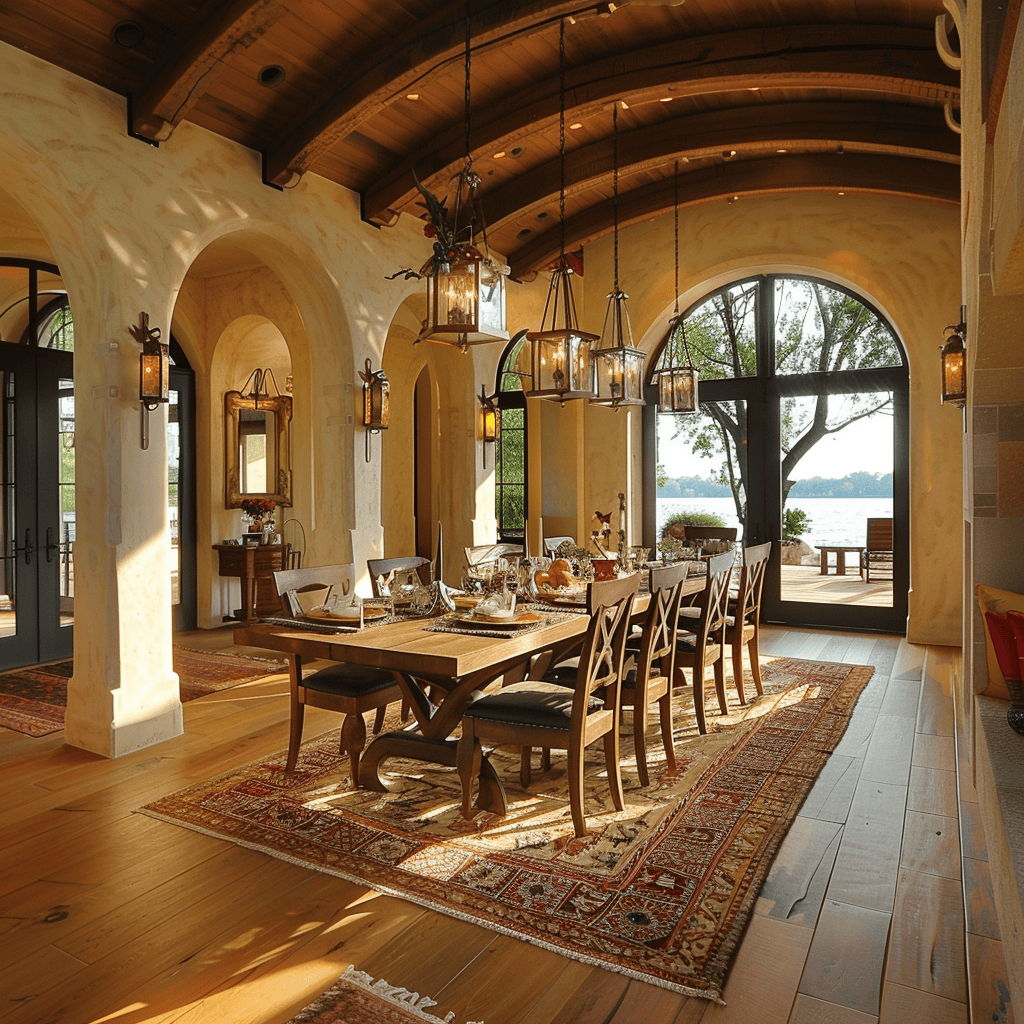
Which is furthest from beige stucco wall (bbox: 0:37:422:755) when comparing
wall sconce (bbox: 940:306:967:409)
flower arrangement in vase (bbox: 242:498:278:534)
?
wall sconce (bbox: 940:306:967:409)

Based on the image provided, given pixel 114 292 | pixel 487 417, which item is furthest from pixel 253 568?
pixel 114 292

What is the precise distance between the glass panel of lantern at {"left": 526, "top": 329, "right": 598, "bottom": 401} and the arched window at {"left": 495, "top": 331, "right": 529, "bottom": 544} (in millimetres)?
4645

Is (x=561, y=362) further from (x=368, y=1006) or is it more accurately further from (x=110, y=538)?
(x=368, y=1006)

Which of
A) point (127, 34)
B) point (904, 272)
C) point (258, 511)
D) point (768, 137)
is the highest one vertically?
point (768, 137)

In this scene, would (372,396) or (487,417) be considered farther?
(487,417)

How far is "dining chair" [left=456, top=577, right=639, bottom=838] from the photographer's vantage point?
3.00 meters

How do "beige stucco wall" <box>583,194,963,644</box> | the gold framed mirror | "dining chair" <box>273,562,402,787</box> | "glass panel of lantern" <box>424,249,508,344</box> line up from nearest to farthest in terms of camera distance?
1. "glass panel of lantern" <box>424,249,508,344</box>
2. "dining chair" <box>273,562,402,787</box>
3. "beige stucco wall" <box>583,194,963,644</box>
4. the gold framed mirror

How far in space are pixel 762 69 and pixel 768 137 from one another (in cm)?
129

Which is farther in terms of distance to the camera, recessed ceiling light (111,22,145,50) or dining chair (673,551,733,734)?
dining chair (673,551,733,734)

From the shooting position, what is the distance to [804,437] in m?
7.71

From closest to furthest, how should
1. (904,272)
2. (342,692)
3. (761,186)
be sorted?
(342,692) → (761,186) → (904,272)

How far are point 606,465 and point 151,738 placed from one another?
5257mm

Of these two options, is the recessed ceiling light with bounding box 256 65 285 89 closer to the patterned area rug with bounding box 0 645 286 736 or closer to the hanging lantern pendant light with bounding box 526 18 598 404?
the hanging lantern pendant light with bounding box 526 18 598 404

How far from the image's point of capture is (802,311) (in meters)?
7.76
